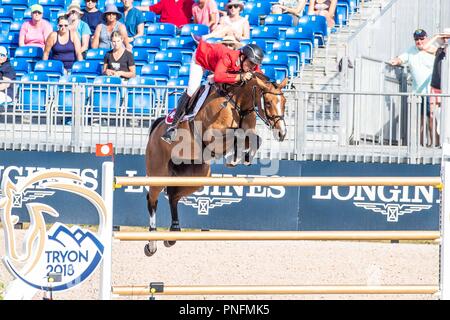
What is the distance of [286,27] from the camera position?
1642 centimetres

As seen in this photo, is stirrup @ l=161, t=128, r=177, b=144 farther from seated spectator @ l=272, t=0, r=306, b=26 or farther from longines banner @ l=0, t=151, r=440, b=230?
seated spectator @ l=272, t=0, r=306, b=26

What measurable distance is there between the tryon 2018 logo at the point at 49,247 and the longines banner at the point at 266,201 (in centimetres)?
577

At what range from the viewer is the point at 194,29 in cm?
1644

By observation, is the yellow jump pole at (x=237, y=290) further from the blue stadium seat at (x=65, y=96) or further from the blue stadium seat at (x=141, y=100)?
the blue stadium seat at (x=65, y=96)

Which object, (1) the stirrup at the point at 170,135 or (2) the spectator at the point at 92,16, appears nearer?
(1) the stirrup at the point at 170,135

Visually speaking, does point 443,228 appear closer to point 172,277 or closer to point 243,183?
point 243,183

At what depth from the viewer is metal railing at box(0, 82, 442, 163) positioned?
13734mm

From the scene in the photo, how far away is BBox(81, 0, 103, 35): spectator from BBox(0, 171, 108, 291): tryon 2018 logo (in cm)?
939

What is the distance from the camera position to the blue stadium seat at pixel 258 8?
55.9 ft

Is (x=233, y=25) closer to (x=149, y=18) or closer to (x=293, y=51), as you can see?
(x=293, y=51)

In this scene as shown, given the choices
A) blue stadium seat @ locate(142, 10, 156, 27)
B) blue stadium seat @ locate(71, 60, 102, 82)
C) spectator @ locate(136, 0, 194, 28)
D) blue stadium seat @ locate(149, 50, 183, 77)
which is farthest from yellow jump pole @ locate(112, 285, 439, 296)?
blue stadium seat @ locate(142, 10, 156, 27)

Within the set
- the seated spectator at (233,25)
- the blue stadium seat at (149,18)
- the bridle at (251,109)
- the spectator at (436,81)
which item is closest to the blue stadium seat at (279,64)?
the seated spectator at (233,25)

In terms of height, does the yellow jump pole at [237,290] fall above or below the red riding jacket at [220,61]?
below
